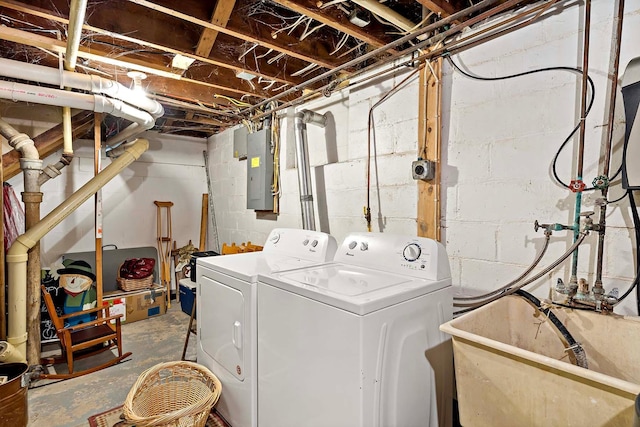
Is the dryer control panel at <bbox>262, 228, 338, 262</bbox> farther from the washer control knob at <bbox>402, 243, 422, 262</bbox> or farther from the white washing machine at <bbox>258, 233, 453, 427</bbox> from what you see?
the washer control knob at <bbox>402, 243, 422, 262</bbox>

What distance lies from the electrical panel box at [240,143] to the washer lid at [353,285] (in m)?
2.29

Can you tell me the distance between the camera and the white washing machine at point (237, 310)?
5.42 ft

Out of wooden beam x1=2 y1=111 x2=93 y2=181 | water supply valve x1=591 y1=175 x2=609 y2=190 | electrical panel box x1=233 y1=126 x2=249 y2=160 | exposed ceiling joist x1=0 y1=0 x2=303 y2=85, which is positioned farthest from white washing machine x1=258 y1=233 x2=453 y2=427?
wooden beam x1=2 y1=111 x2=93 y2=181

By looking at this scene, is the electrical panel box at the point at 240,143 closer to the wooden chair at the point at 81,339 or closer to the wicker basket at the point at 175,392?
the wooden chair at the point at 81,339

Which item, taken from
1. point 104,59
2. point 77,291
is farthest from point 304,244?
point 77,291

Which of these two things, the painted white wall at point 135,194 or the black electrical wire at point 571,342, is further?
the painted white wall at point 135,194

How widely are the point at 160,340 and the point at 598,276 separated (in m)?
3.41

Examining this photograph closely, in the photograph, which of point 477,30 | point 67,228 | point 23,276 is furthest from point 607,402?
point 67,228

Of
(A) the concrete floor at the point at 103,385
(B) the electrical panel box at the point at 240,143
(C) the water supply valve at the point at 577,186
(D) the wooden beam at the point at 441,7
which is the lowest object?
(A) the concrete floor at the point at 103,385

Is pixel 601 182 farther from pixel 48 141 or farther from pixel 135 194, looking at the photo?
pixel 135 194

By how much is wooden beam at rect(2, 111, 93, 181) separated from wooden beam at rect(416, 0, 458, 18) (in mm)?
3262

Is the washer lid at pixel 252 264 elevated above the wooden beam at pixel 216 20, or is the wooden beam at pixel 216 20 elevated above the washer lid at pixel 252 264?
the wooden beam at pixel 216 20

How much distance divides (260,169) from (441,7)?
6.81 feet

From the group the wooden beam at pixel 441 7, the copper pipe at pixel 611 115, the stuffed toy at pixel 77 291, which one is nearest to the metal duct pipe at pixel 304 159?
the wooden beam at pixel 441 7
